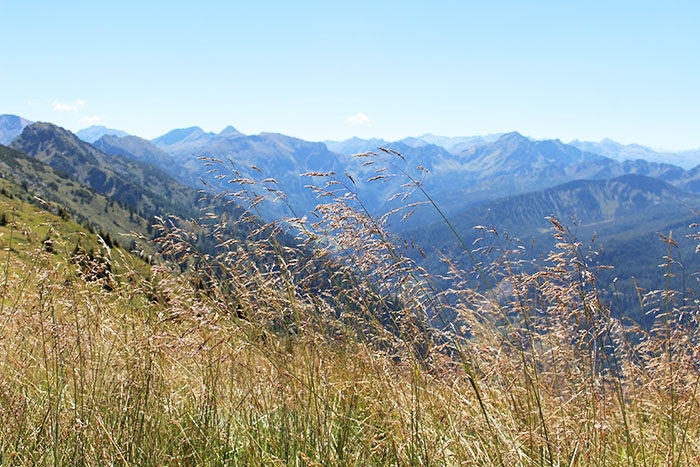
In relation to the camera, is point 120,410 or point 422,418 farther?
point 422,418

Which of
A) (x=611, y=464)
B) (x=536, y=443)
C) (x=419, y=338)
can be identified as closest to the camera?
(x=536, y=443)

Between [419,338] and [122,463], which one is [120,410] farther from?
[419,338]

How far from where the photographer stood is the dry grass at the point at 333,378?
2754 mm

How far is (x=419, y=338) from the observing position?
3.41 m

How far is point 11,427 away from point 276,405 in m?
1.78

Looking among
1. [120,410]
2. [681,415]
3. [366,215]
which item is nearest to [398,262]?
[366,215]

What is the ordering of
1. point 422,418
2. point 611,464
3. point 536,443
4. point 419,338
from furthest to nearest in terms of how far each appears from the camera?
1. point 419,338
2. point 422,418
3. point 611,464
4. point 536,443

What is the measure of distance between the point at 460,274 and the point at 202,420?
7.60ft

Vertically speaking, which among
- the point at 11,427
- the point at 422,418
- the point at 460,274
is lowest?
the point at 422,418

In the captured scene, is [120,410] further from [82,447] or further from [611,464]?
[611,464]

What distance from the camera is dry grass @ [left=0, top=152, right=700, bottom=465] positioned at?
9.04 feet

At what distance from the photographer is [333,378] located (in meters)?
4.04

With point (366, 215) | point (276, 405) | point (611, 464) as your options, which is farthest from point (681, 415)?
point (276, 405)

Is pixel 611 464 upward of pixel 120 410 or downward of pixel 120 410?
downward
